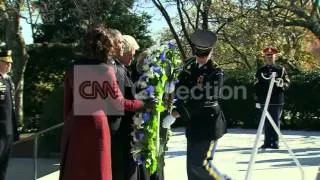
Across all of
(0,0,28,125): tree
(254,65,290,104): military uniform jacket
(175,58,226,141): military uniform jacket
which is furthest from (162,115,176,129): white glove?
(0,0,28,125): tree

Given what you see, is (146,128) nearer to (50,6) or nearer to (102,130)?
(102,130)

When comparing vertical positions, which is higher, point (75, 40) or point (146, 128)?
point (75, 40)

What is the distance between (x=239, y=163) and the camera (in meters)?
9.12

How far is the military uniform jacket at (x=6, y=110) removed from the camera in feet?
19.6

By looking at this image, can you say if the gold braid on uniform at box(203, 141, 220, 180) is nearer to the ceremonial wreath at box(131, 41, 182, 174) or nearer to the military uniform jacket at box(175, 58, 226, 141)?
the military uniform jacket at box(175, 58, 226, 141)

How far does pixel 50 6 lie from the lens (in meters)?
17.8

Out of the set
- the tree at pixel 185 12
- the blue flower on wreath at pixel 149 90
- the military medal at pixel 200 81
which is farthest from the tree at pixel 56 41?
the blue flower on wreath at pixel 149 90

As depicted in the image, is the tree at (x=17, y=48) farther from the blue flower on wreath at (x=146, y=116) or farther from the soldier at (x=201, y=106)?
the blue flower on wreath at (x=146, y=116)

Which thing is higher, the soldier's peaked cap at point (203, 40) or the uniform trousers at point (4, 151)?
the soldier's peaked cap at point (203, 40)

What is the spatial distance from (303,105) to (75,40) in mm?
9500

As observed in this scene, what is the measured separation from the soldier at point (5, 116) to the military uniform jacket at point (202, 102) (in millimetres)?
1883

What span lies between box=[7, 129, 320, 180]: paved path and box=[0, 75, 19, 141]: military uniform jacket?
183 cm

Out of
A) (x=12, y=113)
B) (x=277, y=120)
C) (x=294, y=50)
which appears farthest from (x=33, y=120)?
(x=294, y=50)

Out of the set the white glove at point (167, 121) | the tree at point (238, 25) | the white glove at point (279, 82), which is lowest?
the white glove at point (167, 121)
